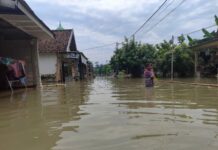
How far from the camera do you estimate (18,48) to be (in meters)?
23.0

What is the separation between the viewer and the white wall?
32.2 meters

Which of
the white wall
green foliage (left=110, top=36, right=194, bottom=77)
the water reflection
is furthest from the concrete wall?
green foliage (left=110, top=36, right=194, bottom=77)

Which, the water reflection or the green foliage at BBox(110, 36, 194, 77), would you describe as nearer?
the water reflection

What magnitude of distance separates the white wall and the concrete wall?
8750mm

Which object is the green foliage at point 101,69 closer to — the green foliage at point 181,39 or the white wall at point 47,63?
the green foliage at point 181,39

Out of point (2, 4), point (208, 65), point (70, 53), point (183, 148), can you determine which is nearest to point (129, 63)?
point (208, 65)

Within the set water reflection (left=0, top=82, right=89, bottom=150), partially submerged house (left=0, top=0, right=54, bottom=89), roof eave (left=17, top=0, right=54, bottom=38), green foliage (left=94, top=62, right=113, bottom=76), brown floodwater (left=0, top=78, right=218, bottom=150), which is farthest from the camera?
green foliage (left=94, top=62, right=113, bottom=76)

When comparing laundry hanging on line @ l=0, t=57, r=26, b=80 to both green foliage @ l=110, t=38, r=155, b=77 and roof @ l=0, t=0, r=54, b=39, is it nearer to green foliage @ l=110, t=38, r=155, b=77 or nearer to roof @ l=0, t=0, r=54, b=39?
roof @ l=0, t=0, r=54, b=39

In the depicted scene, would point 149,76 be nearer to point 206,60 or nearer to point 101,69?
point 206,60

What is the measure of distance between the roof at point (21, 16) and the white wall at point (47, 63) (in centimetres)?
1133

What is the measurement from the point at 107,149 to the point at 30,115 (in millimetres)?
3773

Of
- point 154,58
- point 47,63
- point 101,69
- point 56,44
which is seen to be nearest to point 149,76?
point 47,63

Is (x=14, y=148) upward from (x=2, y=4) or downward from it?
downward

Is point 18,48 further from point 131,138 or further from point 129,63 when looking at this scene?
point 129,63
